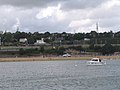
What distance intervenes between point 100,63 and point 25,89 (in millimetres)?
111276

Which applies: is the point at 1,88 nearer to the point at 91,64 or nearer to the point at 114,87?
the point at 114,87

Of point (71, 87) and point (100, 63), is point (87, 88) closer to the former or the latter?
point (71, 87)

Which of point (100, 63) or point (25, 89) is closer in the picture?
point (25, 89)

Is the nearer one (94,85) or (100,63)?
(94,85)

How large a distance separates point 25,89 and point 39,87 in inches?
173

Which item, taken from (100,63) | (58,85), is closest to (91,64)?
(100,63)

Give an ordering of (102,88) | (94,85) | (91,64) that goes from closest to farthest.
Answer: (102,88)
(94,85)
(91,64)

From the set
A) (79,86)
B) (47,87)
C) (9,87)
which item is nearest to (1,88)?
(9,87)

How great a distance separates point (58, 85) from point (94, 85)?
25.1ft

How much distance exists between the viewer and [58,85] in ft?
314

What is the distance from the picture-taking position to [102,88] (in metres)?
87.7

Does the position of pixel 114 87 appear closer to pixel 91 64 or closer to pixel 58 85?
pixel 58 85

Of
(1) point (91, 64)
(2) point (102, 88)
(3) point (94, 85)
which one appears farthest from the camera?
(1) point (91, 64)

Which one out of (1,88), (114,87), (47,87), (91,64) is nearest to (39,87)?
(47,87)
